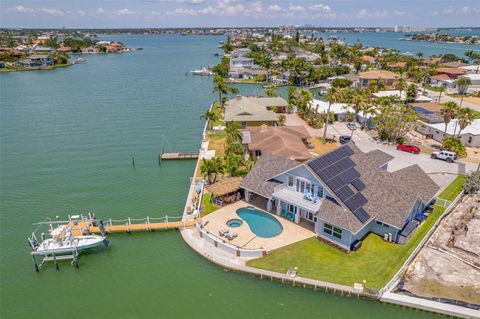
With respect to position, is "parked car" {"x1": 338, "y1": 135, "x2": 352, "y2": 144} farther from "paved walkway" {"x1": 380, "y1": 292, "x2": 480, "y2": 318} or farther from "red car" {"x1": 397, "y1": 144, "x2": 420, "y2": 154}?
"paved walkway" {"x1": 380, "y1": 292, "x2": 480, "y2": 318}

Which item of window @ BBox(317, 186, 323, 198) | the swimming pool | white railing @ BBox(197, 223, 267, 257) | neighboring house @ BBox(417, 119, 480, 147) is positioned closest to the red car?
neighboring house @ BBox(417, 119, 480, 147)

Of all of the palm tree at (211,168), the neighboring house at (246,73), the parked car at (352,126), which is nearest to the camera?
the palm tree at (211,168)

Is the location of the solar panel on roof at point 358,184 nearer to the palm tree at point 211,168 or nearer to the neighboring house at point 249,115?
the palm tree at point 211,168

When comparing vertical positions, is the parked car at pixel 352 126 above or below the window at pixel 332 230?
above

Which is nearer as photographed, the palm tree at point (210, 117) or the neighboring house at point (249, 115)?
the palm tree at point (210, 117)

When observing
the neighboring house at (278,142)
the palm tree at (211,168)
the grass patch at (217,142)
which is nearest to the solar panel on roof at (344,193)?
the palm tree at (211,168)

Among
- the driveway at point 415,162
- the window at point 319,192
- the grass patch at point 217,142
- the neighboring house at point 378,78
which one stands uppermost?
the neighboring house at point 378,78

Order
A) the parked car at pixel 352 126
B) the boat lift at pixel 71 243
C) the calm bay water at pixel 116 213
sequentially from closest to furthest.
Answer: the calm bay water at pixel 116 213 < the boat lift at pixel 71 243 < the parked car at pixel 352 126
